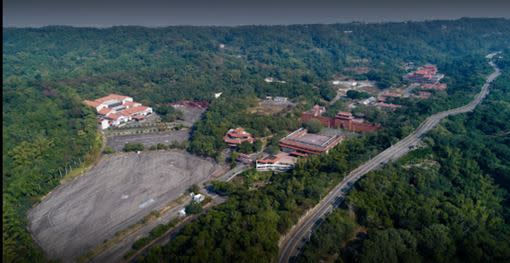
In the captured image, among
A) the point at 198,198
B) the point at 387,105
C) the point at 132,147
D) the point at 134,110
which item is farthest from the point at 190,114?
the point at 387,105

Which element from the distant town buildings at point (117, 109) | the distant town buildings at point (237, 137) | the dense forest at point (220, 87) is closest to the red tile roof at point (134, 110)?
the distant town buildings at point (117, 109)

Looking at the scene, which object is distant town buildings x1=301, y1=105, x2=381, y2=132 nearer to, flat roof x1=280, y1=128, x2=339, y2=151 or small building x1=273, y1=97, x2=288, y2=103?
flat roof x1=280, y1=128, x2=339, y2=151

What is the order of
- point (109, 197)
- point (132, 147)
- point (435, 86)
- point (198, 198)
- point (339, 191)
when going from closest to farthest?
1. point (339, 191)
2. point (198, 198)
3. point (109, 197)
4. point (132, 147)
5. point (435, 86)

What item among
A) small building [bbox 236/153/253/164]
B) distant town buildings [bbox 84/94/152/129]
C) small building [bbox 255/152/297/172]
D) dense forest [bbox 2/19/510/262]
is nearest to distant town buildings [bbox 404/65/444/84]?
dense forest [bbox 2/19/510/262]

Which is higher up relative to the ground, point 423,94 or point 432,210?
point 432,210

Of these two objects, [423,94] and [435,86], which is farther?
[435,86]

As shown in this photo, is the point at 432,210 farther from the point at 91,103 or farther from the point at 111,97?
the point at 111,97
